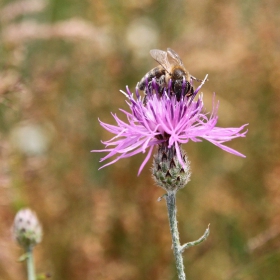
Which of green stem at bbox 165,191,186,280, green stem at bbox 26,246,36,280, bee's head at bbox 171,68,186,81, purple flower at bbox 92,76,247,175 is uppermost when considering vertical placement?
bee's head at bbox 171,68,186,81

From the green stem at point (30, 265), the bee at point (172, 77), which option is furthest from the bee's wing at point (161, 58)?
the green stem at point (30, 265)

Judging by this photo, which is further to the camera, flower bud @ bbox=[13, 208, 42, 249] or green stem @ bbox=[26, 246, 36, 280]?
flower bud @ bbox=[13, 208, 42, 249]

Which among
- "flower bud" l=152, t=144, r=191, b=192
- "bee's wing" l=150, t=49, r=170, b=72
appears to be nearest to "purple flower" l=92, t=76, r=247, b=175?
"flower bud" l=152, t=144, r=191, b=192

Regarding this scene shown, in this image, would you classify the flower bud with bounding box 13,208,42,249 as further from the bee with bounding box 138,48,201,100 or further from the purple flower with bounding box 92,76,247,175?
the bee with bounding box 138,48,201,100

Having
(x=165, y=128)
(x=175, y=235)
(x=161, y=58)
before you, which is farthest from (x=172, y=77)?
(x=175, y=235)

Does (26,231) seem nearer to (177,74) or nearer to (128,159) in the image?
(177,74)

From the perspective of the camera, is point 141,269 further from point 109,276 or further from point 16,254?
point 16,254
